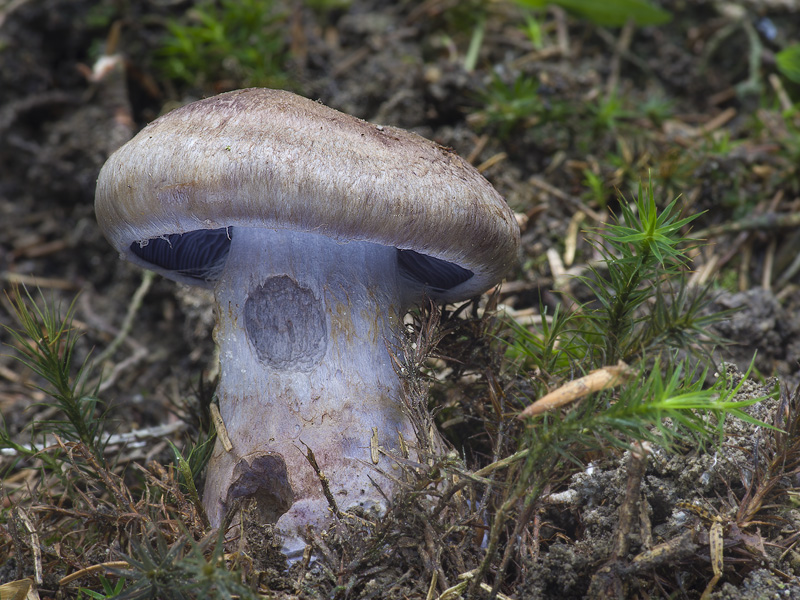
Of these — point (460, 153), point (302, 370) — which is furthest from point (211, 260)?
point (460, 153)

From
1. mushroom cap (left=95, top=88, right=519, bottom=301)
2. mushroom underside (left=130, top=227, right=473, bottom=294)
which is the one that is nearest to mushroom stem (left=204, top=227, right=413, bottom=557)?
mushroom underside (left=130, top=227, right=473, bottom=294)

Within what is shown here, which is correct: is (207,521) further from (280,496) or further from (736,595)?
(736,595)

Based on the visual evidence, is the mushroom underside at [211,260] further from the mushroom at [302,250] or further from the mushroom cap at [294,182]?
the mushroom cap at [294,182]

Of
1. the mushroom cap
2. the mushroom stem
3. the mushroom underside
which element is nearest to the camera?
the mushroom cap

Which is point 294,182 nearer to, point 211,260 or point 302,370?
point 302,370

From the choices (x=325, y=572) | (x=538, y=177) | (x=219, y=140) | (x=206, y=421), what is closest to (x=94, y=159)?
(x=206, y=421)

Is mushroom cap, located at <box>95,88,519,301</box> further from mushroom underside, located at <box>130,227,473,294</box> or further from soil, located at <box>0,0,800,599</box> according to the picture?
soil, located at <box>0,0,800,599</box>
